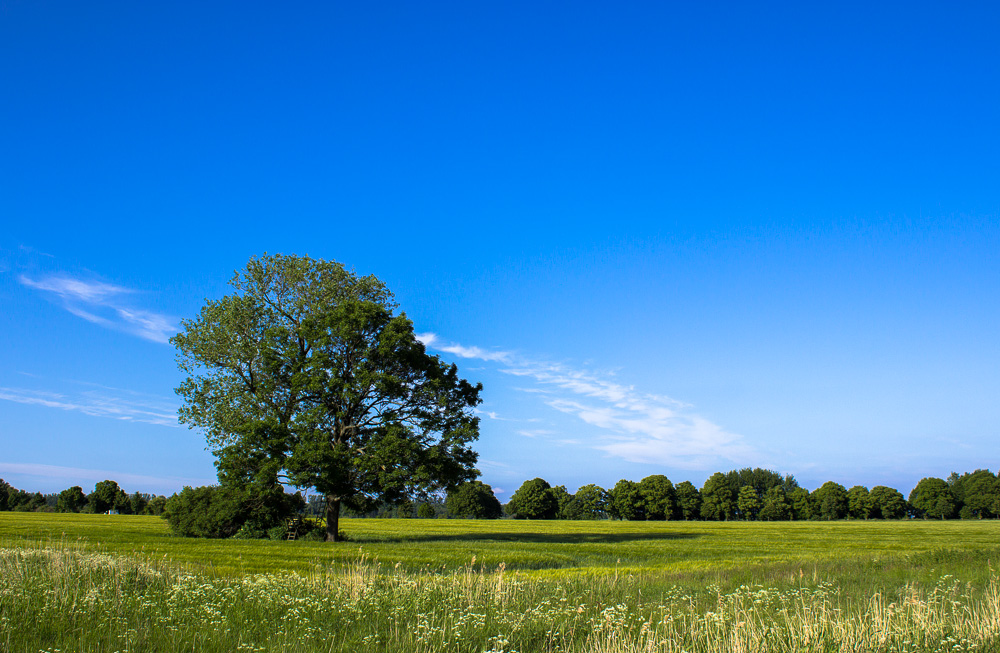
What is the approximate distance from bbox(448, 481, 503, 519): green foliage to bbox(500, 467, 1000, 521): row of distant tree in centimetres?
567

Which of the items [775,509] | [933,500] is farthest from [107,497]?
[933,500]

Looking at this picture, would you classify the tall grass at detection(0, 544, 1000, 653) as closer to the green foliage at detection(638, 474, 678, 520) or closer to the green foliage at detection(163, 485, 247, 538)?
the green foliage at detection(163, 485, 247, 538)

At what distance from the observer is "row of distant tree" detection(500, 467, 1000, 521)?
112 m

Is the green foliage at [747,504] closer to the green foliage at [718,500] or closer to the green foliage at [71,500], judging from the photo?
the green foliage at [718,500]

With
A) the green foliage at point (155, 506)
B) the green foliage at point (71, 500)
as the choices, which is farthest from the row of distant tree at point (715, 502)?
the green foliage at point (155, 506)

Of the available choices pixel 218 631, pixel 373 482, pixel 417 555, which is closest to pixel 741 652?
pixel 218 631

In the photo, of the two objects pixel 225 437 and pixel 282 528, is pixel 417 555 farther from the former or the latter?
pixel 225 437

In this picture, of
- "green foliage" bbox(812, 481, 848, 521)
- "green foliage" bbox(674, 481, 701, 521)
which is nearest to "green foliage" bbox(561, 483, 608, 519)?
"green foliage" bbox(674, 481, 701, 521)

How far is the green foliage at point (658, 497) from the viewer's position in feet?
363

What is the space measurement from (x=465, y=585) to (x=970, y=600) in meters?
8.19

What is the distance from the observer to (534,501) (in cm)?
11181

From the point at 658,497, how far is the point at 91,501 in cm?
8860

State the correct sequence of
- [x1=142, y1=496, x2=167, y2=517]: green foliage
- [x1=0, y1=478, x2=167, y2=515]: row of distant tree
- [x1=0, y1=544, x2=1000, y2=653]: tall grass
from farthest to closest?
[x1=0, y1=478, x2=167, y2=515]: row of distant tree → [x1=142, y1=496, x2=167, y2=517]: green foliage → [x1=0, y1=544, x2=1000, y2=653]: tall grass

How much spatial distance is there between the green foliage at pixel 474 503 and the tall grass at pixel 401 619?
96.0 metres
